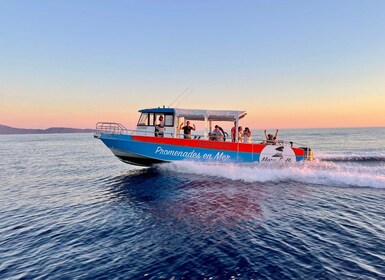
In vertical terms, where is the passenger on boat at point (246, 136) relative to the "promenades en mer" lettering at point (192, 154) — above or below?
above

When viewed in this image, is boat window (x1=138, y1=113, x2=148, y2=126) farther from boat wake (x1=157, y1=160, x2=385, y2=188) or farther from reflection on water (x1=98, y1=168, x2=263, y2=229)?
reflection on water (x1=98, y1=168, x2=263, y2=229)

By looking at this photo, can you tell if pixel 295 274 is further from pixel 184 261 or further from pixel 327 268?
pixel 184 261

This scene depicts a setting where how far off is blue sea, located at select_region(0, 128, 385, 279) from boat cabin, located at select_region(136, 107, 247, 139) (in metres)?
3.30

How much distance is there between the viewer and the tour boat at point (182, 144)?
15133 mm

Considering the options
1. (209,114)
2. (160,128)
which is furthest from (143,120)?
(209,114)

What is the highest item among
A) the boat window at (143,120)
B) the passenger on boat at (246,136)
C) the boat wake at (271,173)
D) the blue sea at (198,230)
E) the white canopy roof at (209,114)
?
the white canopy roof at (209,114)

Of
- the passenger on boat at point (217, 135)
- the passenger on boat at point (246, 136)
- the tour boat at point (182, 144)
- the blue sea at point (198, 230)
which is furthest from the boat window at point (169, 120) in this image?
the passenger on boat at point (246, 136)

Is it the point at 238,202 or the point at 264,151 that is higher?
the point at 264,151

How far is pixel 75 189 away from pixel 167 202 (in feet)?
23.1

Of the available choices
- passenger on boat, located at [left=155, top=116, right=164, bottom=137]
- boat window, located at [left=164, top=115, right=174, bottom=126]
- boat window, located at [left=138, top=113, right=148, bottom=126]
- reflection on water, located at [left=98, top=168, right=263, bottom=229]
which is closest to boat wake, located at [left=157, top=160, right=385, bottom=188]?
reflection on water, located at [left=98, top=168, right=263, bottom=229]

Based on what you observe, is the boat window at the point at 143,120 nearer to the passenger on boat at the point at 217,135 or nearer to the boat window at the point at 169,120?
the boat window at the point at 169,120

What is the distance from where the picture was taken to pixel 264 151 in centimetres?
1587

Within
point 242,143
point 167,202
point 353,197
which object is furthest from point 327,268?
point 242,143

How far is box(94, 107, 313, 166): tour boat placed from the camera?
15.1m
